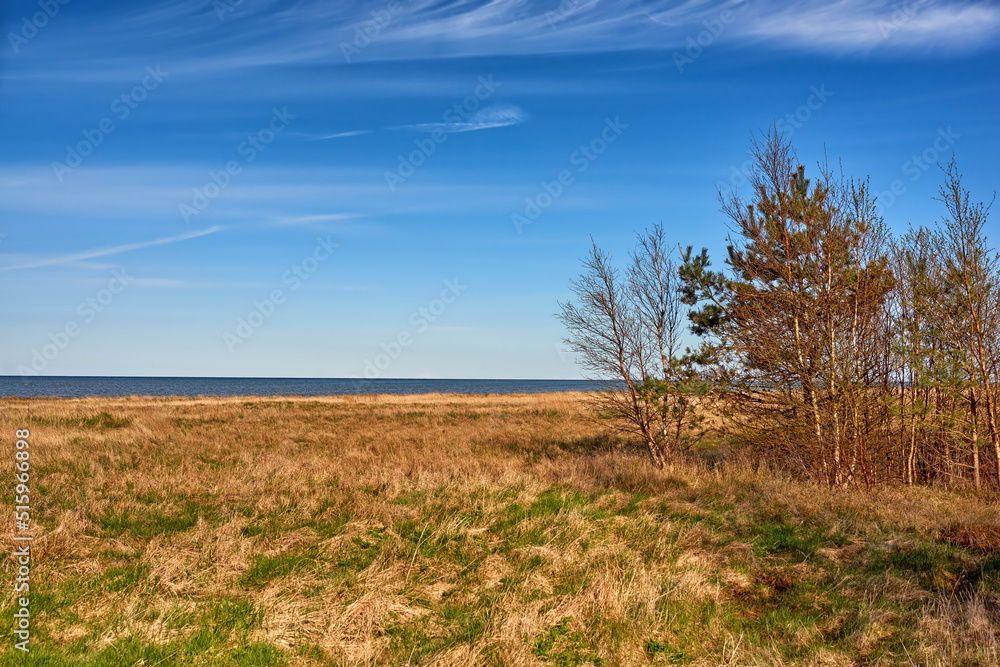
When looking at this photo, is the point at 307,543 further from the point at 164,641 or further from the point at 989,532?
the point at 989,532

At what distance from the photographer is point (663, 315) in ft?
46.5

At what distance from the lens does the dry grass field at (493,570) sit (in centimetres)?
496

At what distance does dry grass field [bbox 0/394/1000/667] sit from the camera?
496 centimetres

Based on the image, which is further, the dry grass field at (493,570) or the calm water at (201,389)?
the calm water at (201,389)

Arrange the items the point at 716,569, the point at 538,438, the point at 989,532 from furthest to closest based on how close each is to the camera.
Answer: the point at 538,438
the point at 989,532
the point at 716,569

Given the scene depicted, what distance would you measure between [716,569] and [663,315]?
8335 mm

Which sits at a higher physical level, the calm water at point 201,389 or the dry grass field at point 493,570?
the dry grass field at point 493,570

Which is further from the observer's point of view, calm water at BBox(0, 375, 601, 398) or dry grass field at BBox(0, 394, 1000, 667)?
calm water at BBox(0, 375, 601, 398)

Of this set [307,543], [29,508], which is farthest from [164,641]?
[29,508]

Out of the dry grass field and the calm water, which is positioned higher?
the dry grass field

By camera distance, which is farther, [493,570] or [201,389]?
[201,389]

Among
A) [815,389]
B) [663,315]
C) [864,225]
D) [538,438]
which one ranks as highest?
[864,225]

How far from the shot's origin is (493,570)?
645cm

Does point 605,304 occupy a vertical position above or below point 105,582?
above
